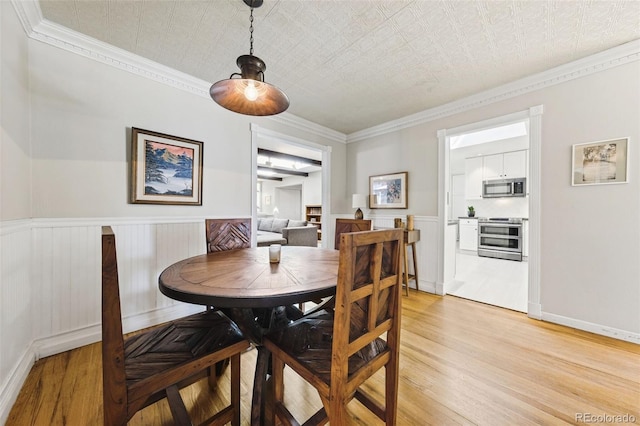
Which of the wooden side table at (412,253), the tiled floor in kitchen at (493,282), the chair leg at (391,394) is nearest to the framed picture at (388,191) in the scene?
the wooden side table at (412,253)

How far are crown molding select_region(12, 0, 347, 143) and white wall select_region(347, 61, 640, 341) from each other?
11.5 feet

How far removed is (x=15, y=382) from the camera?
1.40 meters

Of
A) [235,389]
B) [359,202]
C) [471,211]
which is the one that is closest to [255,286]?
[235,389]

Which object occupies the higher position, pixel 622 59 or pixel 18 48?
pixel 622 59

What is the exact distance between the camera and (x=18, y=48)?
1.58 m

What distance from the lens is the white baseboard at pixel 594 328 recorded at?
201 cm

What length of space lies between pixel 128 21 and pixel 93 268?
197 centimetres

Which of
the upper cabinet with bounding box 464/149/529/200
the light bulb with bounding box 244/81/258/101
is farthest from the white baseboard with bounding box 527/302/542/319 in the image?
the upper cabinet with bounding box 464/149/529/200

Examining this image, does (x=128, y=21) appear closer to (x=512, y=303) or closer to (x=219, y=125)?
(x=219, y=125)

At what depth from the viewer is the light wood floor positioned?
4.26 feet

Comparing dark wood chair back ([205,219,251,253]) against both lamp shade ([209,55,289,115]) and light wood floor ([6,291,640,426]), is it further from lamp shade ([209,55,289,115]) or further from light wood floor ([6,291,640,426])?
lamp shade ([209,55,289,115])

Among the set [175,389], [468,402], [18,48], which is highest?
[18,48]

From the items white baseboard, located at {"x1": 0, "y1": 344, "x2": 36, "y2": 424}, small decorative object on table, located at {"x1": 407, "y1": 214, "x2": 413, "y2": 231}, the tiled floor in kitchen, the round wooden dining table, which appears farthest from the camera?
small decorative object on table, located at {"x1": 407, "y1": 214, "x2": 413, "y2": 231}

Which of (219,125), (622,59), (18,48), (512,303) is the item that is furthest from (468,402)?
(18,48)
